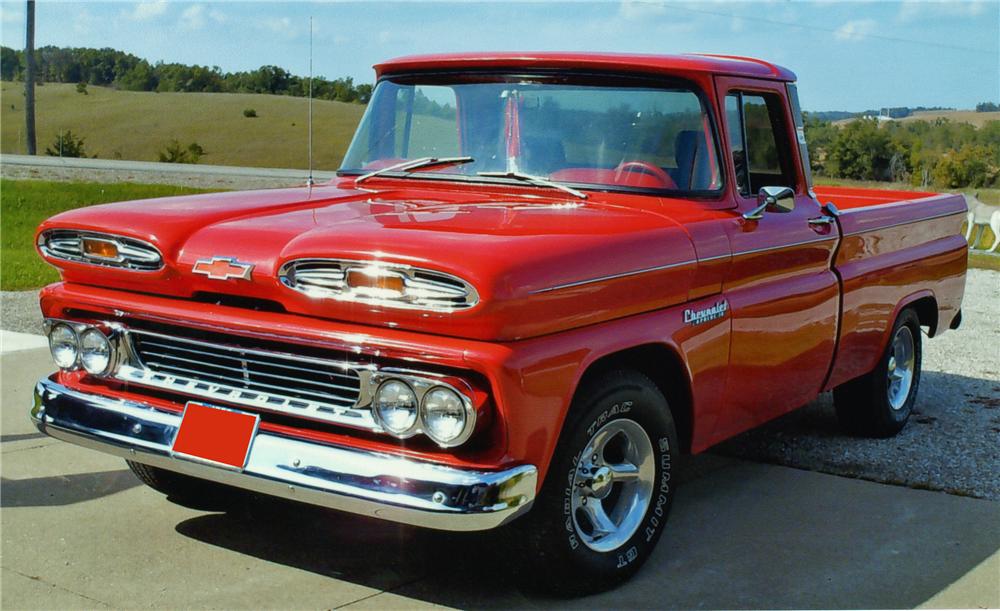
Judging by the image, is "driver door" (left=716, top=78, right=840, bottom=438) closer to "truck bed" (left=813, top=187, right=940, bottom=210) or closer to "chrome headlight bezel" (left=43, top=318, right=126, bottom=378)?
"truck bed" (left=813, top=187, right=940, bottom=210)

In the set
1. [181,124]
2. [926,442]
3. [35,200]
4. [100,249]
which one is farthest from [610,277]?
[181,124]

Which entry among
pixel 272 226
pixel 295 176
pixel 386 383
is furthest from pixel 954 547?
pixel 295 176

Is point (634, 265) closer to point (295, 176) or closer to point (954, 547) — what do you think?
point (954, 547)

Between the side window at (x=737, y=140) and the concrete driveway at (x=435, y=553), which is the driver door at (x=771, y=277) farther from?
the concrete driveway at (x=435, y=553)

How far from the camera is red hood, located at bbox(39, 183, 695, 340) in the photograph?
10.9 ft

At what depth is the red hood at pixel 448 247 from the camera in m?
3.32

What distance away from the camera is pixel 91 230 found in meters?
3.98

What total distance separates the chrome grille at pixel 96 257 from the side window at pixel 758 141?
2.39 metres

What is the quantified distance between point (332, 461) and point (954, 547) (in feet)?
8.49

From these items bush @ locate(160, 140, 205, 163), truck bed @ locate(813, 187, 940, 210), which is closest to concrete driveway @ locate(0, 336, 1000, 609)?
truck bed @ locate(813, 187, 940, 210)

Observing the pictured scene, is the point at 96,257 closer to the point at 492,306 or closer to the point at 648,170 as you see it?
the point at 492,306

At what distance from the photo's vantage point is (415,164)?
4.94 meters

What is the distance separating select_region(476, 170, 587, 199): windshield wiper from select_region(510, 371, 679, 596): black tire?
2.94 feet

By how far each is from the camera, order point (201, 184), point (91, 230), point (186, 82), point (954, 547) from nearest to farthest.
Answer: point (91, 230)
point (954, 547)
point (201, 184)
point (186, 82)
